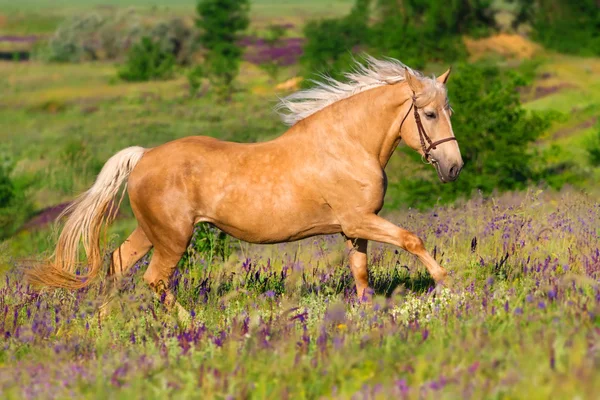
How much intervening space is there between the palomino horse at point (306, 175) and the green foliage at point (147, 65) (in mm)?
61290

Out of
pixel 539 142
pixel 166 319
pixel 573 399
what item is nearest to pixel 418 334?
pixel 573 399

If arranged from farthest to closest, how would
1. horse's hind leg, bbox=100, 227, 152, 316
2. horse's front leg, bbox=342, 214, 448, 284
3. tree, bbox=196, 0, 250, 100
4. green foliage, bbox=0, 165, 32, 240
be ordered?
tree, bbox=196, 0, 250, 100, green foliage, bbox=0, 165, 32, 240, horse's hind leg, bbox=100, 227, 152, 316, horse's front leg, bbox=342, 214, 448, 284

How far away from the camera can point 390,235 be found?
21.8 ft

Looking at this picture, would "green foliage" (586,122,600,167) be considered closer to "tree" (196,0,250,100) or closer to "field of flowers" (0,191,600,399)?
"field of flowers" (0,191,600,399)

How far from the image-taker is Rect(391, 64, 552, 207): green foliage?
574 inches

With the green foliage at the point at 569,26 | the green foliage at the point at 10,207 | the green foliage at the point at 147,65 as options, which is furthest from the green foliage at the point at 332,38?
the green foliage at the point at 10,207

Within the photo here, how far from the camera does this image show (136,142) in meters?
36.2

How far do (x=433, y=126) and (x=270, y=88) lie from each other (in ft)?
177

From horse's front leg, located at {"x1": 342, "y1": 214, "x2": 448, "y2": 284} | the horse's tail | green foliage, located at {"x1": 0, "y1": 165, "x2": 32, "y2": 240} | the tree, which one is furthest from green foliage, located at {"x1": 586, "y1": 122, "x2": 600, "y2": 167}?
the tree

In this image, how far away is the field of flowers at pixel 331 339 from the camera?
4.09 metres

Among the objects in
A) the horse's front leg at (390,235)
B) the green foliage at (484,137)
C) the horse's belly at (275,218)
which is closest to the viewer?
the horse's front leg at (390,235)

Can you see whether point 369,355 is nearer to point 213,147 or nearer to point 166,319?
point 166,319

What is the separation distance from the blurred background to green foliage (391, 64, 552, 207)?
0.02 metres

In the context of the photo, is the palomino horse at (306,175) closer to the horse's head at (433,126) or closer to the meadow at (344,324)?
the horse's head at (433,126)
